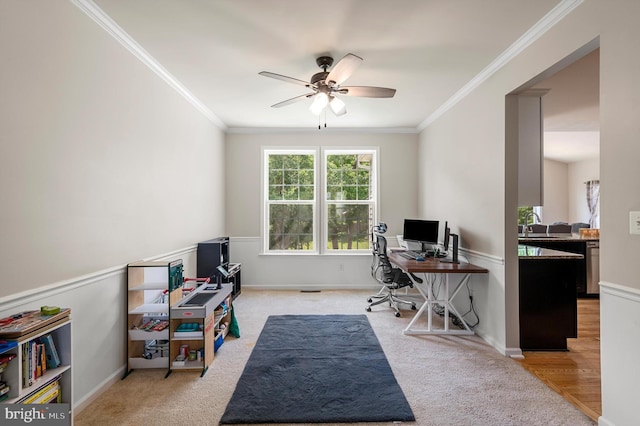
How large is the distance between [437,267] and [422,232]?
3.37 ft

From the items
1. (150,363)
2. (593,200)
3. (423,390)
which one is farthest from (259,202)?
(593,200)

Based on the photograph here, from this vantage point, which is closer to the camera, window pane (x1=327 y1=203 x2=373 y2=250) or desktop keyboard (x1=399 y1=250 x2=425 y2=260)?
desktop keyboard (x1=399 y1=250 x2=425 y2=260)

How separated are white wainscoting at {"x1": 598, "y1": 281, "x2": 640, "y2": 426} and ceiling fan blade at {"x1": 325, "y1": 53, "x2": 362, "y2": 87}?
2163 millimetres

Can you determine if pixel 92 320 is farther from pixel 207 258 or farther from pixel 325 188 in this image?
pixel 325 188

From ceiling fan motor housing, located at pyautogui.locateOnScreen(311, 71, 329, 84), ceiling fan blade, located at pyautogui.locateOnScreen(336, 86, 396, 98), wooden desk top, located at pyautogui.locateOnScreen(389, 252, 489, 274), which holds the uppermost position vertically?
ceiling fan motor housing, located at pyautogui.locateOnScreen(311, 71, 329, 84)

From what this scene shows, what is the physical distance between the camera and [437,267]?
318cm

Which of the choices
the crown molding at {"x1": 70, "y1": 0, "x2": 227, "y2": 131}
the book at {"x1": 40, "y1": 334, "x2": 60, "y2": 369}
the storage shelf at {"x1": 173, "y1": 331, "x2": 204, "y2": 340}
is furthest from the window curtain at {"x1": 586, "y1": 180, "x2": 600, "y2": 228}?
the book at {"x1": 40, "y1": 334, "x2": 60, "y2": 369}

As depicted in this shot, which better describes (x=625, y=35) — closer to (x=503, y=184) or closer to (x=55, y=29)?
(x=503, y=184)

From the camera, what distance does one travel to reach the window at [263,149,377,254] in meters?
5.30

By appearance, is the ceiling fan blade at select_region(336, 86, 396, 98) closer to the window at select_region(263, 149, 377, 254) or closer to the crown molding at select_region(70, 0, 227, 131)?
the crown molding at select_region(70, 0, 227, 131)

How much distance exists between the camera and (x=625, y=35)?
168 cm

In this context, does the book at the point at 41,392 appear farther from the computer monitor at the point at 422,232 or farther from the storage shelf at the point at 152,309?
the computer monitor at the point at 422,232

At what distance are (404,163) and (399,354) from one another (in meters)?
3.36

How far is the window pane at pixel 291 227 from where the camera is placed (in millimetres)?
5301
